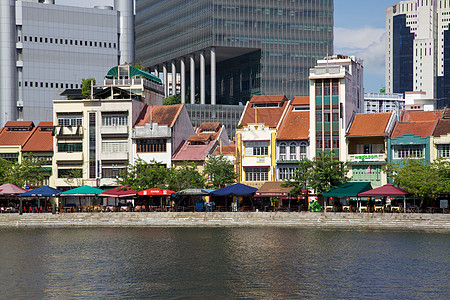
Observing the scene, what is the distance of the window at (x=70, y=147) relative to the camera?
368ft

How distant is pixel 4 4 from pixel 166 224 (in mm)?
117593

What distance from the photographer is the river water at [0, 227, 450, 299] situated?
4822 centimetres

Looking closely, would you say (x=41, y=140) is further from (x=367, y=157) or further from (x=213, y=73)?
(x=213, y=73)

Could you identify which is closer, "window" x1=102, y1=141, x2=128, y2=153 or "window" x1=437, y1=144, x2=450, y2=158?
"window" x1=437, y1=144, x2=450, y2=158

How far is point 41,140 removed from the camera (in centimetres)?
11531

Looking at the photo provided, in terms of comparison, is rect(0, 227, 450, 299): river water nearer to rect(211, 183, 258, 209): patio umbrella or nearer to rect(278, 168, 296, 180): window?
rect(211, 183, 258, 209): patio umbrella

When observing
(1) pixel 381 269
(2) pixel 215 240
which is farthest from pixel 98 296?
(2) pixel 215 240

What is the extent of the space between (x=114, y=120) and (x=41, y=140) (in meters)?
→ 12.3

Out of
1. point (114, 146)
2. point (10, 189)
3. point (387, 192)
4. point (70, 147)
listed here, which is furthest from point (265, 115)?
point (10, 189)

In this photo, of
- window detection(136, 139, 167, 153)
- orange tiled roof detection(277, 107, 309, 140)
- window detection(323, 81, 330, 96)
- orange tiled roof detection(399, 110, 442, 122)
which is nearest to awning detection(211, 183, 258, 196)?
orange tiled roof detection(277, 107, 309, 140)

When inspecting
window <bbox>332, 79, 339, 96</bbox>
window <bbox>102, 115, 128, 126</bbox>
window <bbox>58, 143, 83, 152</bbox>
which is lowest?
window <bbox>58, 143, 83, 152</bbox>

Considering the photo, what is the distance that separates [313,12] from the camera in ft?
616

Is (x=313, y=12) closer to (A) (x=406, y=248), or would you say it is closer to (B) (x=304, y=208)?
(B) (x=304, y=208)

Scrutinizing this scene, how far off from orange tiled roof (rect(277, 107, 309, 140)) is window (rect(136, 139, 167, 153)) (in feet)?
58.0
